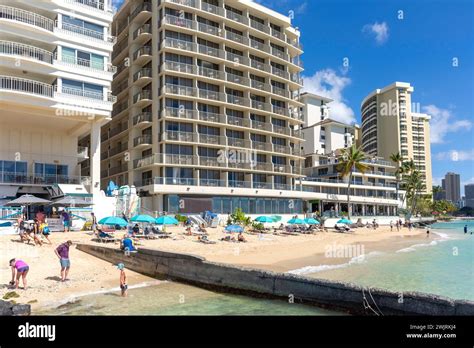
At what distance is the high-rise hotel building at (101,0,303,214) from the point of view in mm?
44750

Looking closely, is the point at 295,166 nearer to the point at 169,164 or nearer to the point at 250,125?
the point at 250,125

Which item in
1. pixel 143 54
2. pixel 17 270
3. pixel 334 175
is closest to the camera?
pixel 17 270

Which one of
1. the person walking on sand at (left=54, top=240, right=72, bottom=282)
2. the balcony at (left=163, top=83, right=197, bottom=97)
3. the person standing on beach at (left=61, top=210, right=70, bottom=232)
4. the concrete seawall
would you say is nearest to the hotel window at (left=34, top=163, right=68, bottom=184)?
the person standing on beach at (left=61, top=210, right=70, bottom=232)

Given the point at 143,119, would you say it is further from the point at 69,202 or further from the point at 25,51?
the point at 69,202

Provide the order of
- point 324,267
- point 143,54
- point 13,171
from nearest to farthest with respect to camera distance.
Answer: point 324,267 → point 13,171 → point 143,54

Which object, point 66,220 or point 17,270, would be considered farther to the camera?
point 66,220

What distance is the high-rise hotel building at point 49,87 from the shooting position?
102 ft

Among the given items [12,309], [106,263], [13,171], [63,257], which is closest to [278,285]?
[12,309]

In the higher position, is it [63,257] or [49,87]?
[49,87]

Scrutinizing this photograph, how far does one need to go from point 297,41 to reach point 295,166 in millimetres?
19933

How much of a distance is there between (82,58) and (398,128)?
11957 centimetres

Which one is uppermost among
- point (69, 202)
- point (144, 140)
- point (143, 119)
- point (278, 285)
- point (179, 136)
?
point (143, 119)

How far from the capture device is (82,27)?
113 ft
